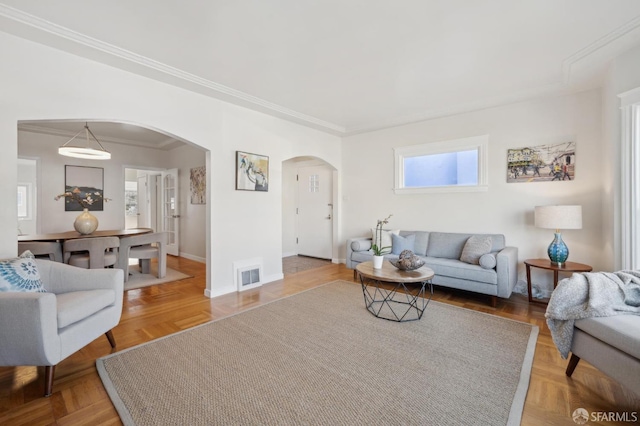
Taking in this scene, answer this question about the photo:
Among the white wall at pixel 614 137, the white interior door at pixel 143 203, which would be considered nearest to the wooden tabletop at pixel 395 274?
the white wall at pixel 614 137

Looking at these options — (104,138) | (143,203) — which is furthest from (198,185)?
(143,203)

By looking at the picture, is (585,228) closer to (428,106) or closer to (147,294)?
(428,106)

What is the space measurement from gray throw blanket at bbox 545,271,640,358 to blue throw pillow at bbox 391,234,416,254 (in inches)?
94.7

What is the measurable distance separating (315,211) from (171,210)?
338 centimetres

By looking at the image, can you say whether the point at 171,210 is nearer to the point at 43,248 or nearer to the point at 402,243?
the point at 43,248

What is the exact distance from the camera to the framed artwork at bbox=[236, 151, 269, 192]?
3916 millimetres

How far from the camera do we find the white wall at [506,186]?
3.37 meters

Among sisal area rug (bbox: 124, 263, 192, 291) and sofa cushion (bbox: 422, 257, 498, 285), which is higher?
sofa cushion (bbox: 422, 257, 498, 285)

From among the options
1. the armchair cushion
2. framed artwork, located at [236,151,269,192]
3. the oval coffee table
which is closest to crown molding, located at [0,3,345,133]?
framed artwork, located at [236,151,269,192]

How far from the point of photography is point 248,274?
402cm

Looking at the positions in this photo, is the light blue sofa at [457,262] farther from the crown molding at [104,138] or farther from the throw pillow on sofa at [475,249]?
the crown molding at [104,138]

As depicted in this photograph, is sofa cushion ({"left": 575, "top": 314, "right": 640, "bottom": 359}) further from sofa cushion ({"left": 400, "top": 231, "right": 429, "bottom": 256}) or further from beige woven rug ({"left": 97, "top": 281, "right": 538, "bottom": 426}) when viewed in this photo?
sofa cushion ({"left": 400, "top": 231, "right": 429, "bottom": 256})

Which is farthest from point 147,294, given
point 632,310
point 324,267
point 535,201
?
point 535,201

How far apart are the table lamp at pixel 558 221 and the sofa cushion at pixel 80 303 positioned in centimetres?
432
